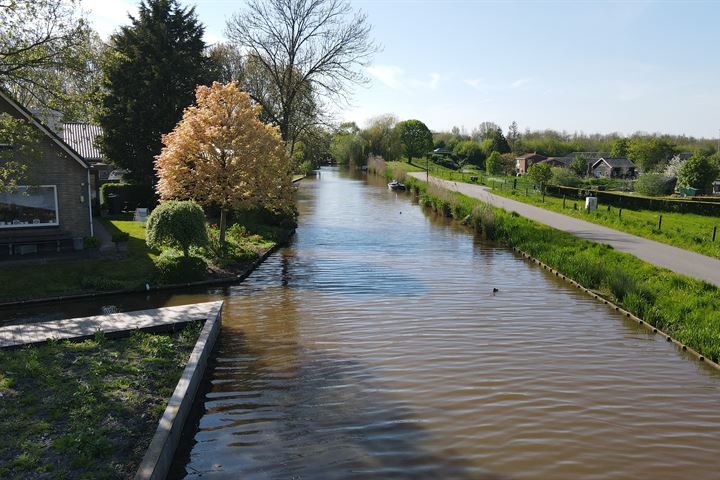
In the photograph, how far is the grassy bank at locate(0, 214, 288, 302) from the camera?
14.9m

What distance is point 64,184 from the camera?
1909 cm

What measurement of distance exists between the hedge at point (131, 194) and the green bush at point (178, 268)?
13.8 m

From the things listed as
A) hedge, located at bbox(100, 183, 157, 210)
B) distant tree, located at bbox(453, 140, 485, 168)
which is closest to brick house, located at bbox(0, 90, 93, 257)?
hedge, located at bbox(100, 183, 157, 210)

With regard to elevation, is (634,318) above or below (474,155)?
below

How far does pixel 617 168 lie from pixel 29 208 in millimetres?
81999

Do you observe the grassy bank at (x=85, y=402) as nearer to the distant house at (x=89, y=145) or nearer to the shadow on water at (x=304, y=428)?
the shadow on water at (x=304, y=428)

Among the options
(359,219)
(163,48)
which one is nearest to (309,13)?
(163,48)

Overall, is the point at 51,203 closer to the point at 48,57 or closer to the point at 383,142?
the point at 48,57

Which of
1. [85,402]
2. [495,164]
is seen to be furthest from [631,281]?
[495,164]

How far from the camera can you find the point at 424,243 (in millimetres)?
25734

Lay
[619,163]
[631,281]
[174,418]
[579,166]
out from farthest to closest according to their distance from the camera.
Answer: [619,163]
[579,166]
[631,281]
[174,418]

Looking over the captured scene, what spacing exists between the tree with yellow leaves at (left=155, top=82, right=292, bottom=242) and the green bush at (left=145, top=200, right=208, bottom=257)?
2526 mm

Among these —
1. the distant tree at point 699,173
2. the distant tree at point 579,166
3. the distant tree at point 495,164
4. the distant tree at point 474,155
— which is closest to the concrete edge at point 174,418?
the distant tree at point 699,173

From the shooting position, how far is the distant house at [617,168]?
81.3 metres
